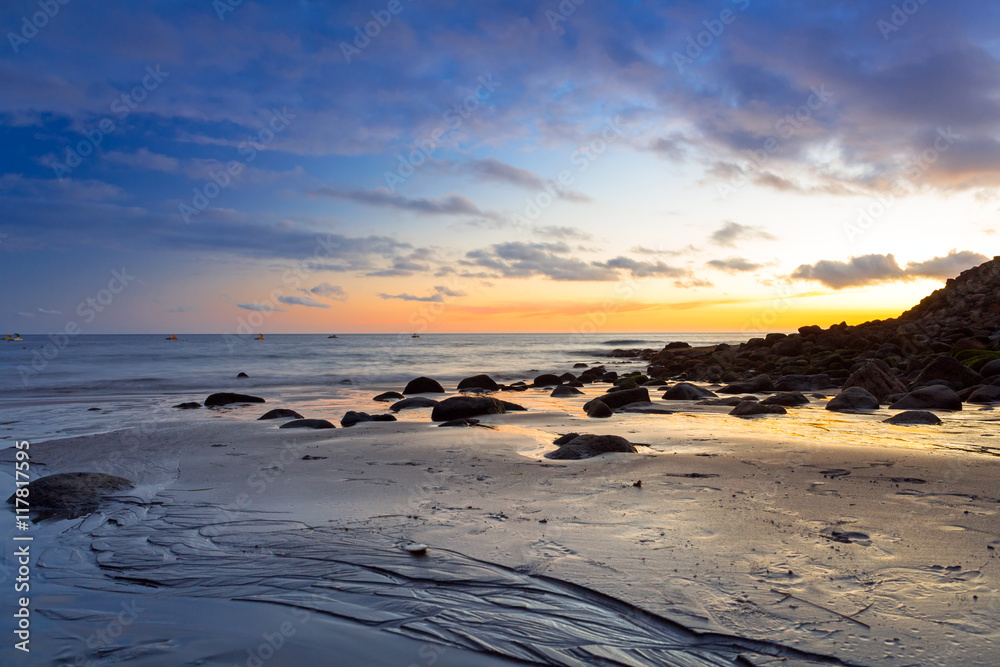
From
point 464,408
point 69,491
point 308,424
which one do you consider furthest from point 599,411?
point 69,491

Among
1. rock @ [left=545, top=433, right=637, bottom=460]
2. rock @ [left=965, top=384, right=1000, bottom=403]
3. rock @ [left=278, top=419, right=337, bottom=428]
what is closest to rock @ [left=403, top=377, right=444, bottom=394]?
rock @ [left=278, top=419, right=337, bottom=428]

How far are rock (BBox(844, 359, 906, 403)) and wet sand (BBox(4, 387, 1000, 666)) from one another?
6199 millimetres

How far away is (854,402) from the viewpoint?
10.9 meters

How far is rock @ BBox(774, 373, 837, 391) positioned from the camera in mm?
15648

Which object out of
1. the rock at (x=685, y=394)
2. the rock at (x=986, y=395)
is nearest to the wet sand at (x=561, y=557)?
the rock at (x=986, y=395)

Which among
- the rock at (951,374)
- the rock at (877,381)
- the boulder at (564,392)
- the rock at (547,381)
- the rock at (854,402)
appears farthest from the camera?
the rock at (547,381)

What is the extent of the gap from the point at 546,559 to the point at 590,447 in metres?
3.25

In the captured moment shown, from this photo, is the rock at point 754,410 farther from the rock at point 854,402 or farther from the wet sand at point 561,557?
the wet sand at point 561,557

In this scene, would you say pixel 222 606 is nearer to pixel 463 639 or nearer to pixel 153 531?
pixel 463 639

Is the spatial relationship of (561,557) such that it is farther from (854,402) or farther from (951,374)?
(951,374)

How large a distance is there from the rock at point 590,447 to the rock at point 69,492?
177 inches

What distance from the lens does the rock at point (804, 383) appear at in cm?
1565

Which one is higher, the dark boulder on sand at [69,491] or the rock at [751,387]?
the dark boulder on sand at [69,491]

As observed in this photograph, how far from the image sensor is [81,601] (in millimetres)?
3055
